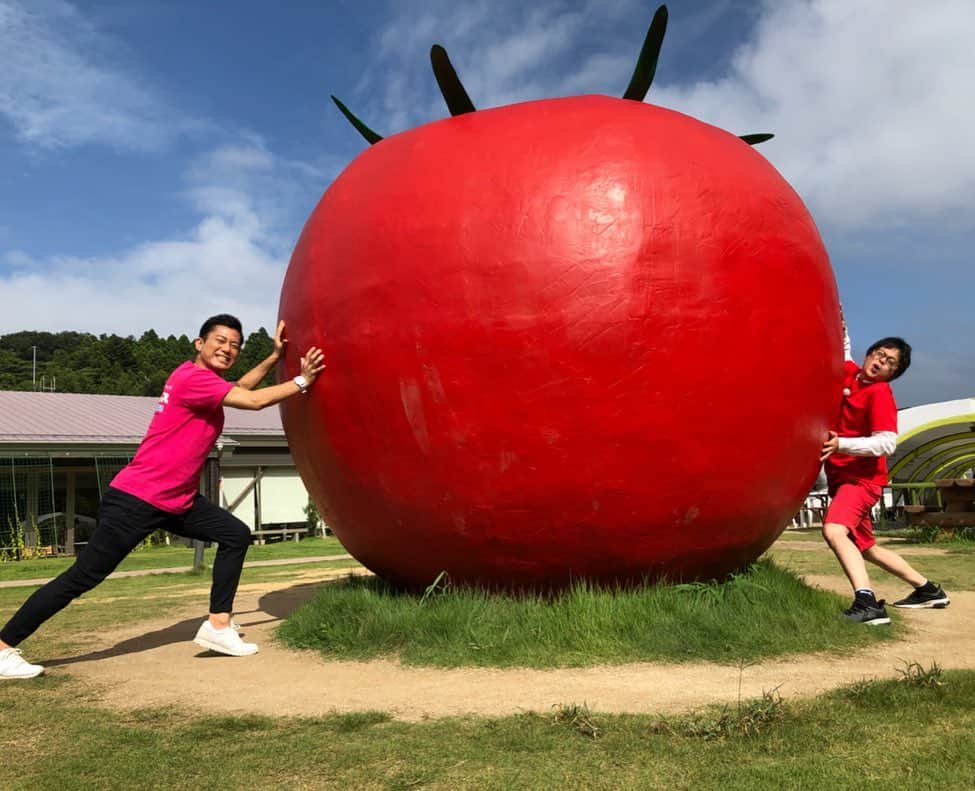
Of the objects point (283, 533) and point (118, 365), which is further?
point (118, 365)

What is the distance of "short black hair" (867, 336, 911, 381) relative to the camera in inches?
231

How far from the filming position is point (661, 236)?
488cm

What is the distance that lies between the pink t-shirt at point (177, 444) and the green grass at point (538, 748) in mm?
1494

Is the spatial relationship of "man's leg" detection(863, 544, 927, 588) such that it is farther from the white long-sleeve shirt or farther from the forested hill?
the forested hill

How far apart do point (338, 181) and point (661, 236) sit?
2428mm

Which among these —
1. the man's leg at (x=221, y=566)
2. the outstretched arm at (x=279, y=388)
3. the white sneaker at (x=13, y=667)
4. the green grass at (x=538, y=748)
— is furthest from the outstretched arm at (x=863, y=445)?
the white sneaker at (x=13, y=667)

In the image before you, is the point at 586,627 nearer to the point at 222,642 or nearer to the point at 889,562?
the point at 222,642

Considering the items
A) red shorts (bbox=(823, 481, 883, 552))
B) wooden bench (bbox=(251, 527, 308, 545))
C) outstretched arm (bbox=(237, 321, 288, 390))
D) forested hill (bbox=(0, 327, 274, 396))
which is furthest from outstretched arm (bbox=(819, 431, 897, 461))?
forested hill (bbox=(0, 327, 274, 396))

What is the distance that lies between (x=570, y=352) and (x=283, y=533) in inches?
717

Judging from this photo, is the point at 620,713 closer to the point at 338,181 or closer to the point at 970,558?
the point at 338,181

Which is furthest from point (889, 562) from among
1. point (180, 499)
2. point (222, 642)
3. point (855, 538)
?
point (180, 499)

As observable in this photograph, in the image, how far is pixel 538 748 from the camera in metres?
3.11

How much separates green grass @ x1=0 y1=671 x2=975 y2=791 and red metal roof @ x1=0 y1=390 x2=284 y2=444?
15417 mm

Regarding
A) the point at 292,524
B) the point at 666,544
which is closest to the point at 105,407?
the point at 292,524
